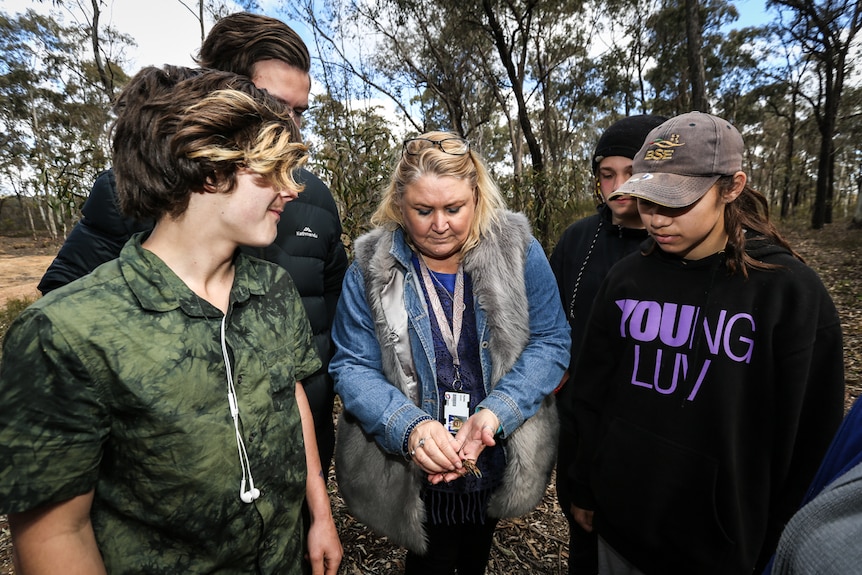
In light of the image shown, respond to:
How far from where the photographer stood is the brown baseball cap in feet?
4.50

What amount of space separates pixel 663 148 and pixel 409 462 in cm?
141

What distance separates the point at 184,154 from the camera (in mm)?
1043

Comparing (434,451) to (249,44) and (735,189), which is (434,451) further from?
(249,44)

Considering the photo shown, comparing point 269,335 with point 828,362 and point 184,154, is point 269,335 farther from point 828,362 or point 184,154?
point 828,362

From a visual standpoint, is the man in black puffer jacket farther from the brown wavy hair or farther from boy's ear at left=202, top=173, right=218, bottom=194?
boy's ear at left=202, top=173, right=218, bottom=194

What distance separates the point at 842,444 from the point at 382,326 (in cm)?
125

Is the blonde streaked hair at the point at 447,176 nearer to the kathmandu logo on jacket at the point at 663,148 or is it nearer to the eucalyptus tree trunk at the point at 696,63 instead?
the kathmandu logo on jacket at the point at 663,148

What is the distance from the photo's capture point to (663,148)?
146 centimetres

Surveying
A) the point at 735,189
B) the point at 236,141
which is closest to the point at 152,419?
the point at 236,141

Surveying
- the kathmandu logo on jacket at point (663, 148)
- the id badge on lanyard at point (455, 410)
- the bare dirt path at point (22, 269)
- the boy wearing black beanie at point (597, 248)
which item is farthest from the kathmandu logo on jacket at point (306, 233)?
the bare dirt path at point (22, 269)

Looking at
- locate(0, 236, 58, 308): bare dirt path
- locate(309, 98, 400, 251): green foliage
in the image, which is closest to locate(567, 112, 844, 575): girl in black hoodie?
locate(309, 98, 400, 251): green foliage

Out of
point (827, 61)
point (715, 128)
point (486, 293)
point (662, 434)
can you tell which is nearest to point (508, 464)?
point (662, 434)

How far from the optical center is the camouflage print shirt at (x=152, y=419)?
0.86 metres

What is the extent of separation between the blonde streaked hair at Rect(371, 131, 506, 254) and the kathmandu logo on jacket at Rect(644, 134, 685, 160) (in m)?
0.56
